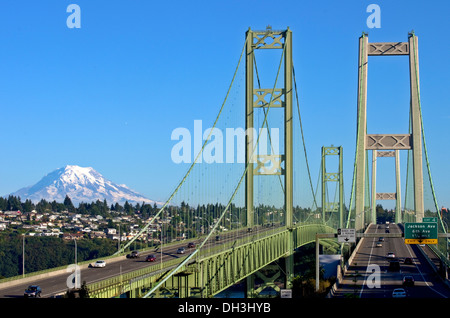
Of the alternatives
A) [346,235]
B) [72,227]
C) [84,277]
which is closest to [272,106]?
[346,235]

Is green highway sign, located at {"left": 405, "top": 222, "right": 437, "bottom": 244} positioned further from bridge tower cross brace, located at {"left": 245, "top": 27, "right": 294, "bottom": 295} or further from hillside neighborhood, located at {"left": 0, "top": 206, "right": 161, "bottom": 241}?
hillside neighborhood, located at {"left": 0, "top": 206, "right": 161, "bottom": 241}

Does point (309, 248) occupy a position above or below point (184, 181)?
below

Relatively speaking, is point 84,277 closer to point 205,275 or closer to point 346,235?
point 205,275

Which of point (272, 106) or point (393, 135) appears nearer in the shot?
point (272, 106)
